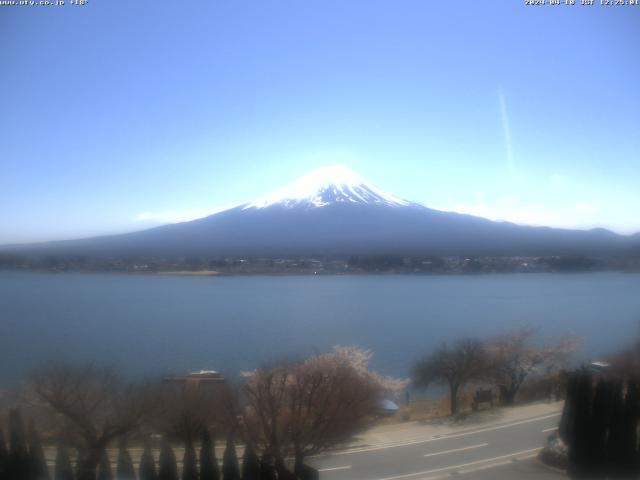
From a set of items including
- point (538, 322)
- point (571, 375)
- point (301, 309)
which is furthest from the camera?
point (301, 309)

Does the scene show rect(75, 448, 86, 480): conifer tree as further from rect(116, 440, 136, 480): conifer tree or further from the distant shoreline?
the distant shoreline

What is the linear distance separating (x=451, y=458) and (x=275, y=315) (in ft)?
10.8

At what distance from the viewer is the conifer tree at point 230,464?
2.46 m

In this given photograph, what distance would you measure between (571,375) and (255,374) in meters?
2.14

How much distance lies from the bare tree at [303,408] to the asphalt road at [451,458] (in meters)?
0.14

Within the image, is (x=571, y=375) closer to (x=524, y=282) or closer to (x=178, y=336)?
(x=178, y=336)

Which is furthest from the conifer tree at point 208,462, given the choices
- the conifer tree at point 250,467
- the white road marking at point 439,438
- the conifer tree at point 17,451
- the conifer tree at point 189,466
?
the conifer tree at point 17,451

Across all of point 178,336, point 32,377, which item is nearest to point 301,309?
point 178,336

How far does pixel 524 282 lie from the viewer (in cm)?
841

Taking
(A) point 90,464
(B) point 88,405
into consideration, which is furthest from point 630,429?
(B) point 88,405

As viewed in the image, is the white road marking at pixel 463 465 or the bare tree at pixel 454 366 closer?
the white road marking at pixel 463 465

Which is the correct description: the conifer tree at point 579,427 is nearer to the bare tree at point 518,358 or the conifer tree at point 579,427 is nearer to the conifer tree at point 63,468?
the bare tree at point 518,358

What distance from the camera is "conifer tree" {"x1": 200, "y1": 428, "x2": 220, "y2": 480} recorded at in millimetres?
2439

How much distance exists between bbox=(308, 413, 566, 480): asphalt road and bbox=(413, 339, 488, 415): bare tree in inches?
32.4
